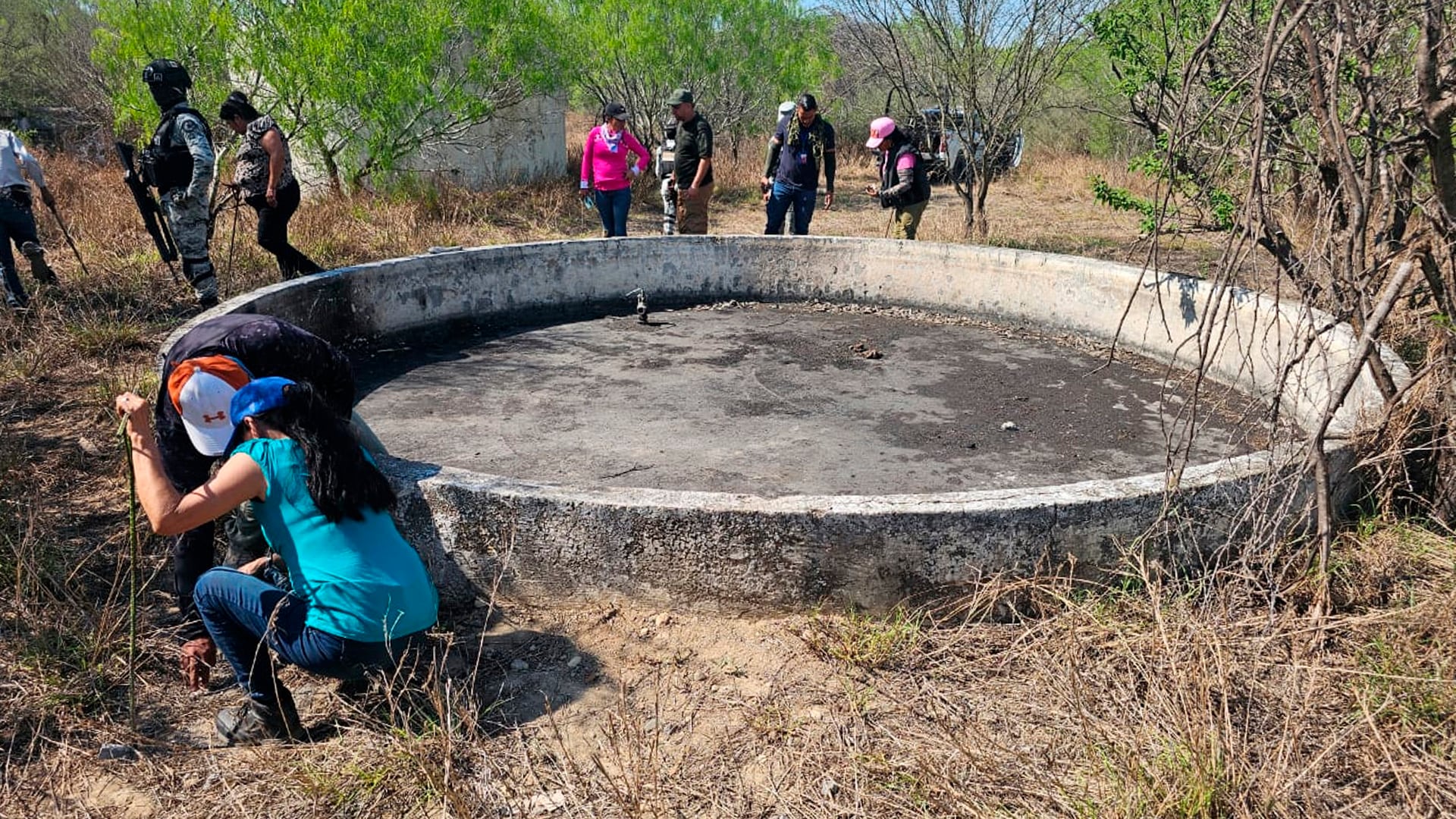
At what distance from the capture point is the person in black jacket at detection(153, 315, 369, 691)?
10.4 feet

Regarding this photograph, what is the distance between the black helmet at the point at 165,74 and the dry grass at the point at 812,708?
3.44m

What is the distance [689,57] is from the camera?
52.2 ft

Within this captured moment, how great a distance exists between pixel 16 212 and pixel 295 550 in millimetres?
6249

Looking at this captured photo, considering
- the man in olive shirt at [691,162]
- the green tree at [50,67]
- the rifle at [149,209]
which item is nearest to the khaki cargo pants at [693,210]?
the man in olive shirt at [691,162]

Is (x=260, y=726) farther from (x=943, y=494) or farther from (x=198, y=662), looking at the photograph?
(x=943, y=494)

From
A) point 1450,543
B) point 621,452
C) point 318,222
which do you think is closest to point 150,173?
point 318,222

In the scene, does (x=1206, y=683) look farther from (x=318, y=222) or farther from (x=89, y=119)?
(x=89, y=119)

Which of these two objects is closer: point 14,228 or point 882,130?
point 14,228

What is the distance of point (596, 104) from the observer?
18.6 meters

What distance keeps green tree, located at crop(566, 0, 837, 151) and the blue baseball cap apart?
481 inches

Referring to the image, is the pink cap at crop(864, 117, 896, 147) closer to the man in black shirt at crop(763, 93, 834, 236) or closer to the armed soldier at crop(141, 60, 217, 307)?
the man in black shirt at crop(763, 93, 834, 236)

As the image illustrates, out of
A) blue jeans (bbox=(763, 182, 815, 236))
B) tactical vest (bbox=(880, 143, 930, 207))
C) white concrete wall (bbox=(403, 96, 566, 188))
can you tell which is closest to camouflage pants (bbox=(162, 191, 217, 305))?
blue jeans (bbox=(763, 182, 815, 236))

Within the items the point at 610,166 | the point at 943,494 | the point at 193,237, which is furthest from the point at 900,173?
the point at 943,494

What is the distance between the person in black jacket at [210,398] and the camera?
3.17 metres
